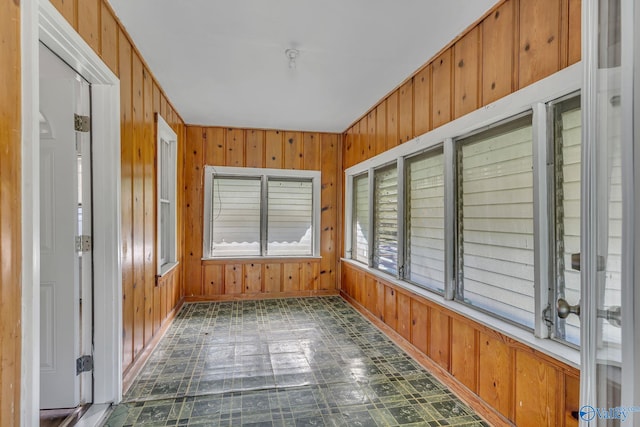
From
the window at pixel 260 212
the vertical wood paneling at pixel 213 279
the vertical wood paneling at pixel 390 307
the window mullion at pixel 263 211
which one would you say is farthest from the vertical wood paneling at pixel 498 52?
the vertical wood paneling at pixel 213 279

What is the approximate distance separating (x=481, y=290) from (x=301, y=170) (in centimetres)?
326

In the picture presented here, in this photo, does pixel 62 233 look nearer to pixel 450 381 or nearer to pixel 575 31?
pixel 450 381

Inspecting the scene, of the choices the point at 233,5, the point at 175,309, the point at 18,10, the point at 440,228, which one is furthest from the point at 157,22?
the point at 175,309

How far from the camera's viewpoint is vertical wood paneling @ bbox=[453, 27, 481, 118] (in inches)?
83.8

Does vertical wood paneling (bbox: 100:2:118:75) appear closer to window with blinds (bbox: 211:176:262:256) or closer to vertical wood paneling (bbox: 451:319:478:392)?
window with blinds (bbox: 211:176:262:256)

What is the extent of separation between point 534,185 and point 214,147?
4023 millimetres

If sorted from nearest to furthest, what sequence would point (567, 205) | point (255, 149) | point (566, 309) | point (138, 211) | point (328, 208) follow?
point (566, 309) < point (567, 205) < point (138, 211) < point (255, 149) < point (328, 208)

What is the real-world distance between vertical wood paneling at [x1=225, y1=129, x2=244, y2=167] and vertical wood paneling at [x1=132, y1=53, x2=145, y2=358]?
200cm

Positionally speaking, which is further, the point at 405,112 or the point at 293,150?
the point at 293,150

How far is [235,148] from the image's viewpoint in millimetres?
4660

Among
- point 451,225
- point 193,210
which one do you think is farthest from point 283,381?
point 193,210

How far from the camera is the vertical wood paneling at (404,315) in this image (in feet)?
9.57

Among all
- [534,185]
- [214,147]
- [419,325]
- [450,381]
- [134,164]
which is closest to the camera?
[534,185]

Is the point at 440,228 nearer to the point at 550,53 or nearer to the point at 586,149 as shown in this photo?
the point at 550,53
